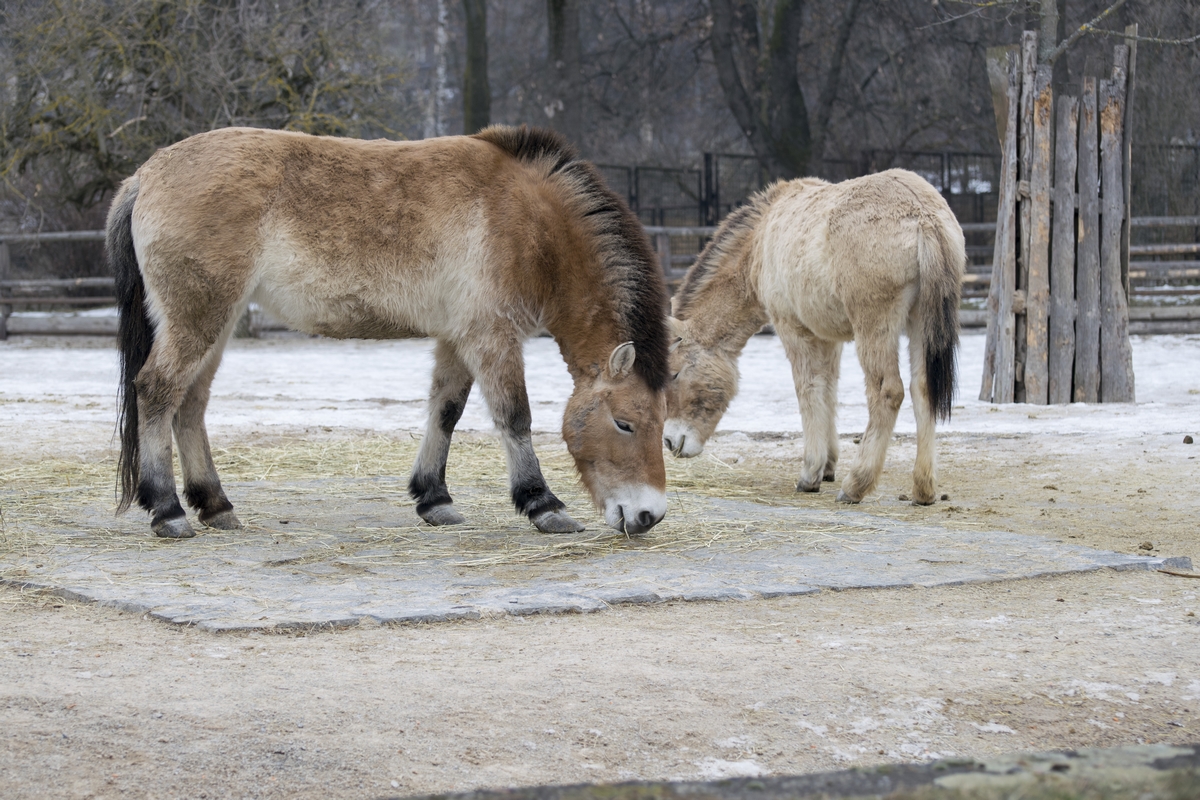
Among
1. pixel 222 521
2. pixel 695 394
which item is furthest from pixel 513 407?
pixel 695 394

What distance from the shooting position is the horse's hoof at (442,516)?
209 inches

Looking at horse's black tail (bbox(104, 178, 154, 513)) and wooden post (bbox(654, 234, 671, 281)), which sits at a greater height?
wooden post (bbox(654, 234, 671, 281))

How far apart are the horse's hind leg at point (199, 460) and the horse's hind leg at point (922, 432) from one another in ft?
10.9

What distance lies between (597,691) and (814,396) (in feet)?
13.5

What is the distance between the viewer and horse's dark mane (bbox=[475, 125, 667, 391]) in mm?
4949

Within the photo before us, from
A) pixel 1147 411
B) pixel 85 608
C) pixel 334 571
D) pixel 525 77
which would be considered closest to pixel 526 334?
pixel 334 571

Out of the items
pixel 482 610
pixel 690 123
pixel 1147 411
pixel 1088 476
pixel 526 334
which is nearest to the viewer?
pixel 482 610

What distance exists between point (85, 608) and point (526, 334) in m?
2.07

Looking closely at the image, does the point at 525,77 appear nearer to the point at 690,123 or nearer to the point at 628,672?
the point at 690,123

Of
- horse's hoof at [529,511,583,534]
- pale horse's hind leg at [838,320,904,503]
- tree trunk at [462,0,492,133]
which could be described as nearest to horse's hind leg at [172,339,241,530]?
horse's hoof at [529,511,583,534]

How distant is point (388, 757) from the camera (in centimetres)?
245

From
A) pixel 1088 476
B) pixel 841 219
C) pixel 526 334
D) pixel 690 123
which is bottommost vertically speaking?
pixel 1088 476

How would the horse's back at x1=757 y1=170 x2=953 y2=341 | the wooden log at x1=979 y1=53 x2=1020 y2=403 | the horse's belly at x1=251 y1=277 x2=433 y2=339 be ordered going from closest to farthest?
the horse's belly at x1=251 y1=277 x2=433 y2=339 < the horse's back at x1=757 y1=170 x2=953 y2=341 < the wooden log at x1=979 y1=53 x2=1020 y2=403

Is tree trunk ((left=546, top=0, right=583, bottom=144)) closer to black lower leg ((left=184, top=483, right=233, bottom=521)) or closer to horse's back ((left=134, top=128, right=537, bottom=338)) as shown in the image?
horse's back ((left=134, top=128, right=537, bottom=338))
